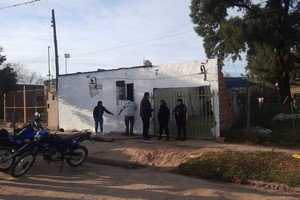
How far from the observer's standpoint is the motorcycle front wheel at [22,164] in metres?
9.33

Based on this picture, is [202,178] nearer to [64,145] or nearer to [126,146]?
[64,145]

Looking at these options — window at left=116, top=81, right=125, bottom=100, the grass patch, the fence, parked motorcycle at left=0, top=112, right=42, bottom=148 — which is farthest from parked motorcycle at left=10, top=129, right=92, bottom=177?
the fence

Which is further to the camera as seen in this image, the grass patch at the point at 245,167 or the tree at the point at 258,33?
the tree at the point at 258,33

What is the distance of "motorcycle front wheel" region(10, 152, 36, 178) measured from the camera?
9328 millimetres

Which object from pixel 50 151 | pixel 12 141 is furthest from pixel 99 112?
pixel 50 151

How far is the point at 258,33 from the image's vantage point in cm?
2756

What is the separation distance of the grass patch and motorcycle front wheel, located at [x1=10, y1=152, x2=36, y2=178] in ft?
12.1

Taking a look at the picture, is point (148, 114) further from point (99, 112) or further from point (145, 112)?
point (99, 112)

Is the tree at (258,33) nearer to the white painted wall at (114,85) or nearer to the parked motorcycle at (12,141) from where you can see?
the white painted wall at (114,85)

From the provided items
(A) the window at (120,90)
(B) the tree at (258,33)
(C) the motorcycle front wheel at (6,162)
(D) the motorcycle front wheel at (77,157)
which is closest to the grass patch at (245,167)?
(D) the motorcycle front wheel at (77,157)

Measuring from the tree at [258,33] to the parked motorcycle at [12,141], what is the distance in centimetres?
1988

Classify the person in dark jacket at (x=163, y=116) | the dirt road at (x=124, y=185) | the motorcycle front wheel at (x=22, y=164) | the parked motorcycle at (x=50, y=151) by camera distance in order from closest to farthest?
the dirt road at (x=124, y=185) < the motorcycle front wheel at (x=22, y=164) < the parked motorcycle at (x=50, y=151) < the person in dark jacket at (x=163, y=116)

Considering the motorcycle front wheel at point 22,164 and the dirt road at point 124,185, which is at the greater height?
the motorcycle front wheel at point 22,164

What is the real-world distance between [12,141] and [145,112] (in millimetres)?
6194
